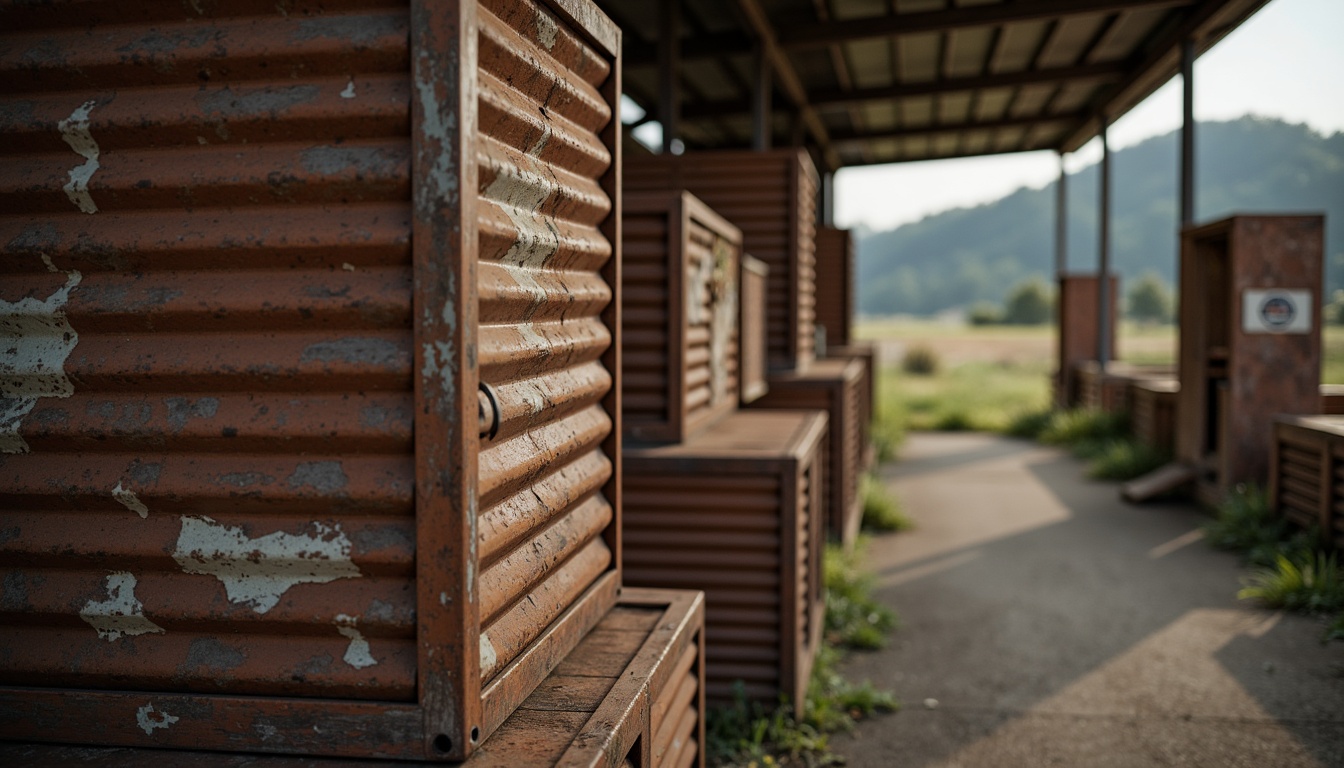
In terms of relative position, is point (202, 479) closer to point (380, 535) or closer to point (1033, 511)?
point (380, 535)

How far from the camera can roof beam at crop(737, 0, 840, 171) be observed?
9.35 m

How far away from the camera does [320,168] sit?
1779mm

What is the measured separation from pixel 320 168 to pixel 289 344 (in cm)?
34

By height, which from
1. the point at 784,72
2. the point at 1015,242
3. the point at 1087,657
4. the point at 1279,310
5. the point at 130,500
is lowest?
the point at 1087,657

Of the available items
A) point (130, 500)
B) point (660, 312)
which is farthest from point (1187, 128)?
point (130, 500)

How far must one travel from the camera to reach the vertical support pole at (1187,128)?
11.2 metres

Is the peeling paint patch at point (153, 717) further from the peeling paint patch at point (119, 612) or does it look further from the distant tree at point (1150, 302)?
the distant tree at point (1150, 302)

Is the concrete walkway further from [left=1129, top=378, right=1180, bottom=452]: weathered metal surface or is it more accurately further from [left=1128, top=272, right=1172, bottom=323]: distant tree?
[left=1128, top=272, right=1172, bottom=323]: distant tree

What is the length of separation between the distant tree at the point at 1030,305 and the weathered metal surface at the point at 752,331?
96315 mm

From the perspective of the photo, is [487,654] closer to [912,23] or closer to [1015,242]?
[912,23]

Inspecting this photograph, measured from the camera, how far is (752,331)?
680 centimetres

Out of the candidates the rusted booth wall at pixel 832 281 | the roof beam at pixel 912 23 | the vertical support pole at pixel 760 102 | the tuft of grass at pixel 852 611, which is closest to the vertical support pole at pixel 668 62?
the vertical support pole at pixel 760 102

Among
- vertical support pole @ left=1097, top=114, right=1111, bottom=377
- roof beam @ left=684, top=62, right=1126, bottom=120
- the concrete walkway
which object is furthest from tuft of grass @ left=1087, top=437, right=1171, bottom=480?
roof beam @ left=684, top=62, right=1126, bottom=120

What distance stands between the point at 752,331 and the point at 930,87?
366 inches
